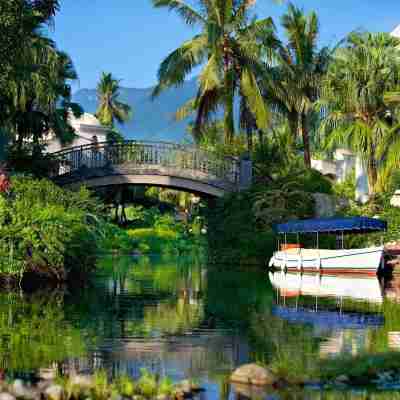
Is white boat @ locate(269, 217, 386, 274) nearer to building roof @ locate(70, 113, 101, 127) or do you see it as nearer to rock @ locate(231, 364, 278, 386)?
rock @ locate(231, 364, 278, 386)

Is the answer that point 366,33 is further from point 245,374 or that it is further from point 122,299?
point 245,374

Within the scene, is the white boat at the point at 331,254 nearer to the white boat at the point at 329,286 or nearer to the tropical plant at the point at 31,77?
the white boat at the point at 329,286

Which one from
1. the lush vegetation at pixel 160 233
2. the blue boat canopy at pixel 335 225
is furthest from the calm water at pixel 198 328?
the lush vegetation at pixel 160 233

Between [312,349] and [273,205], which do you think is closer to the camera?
[312,349]

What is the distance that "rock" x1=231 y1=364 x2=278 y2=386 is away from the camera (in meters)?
10.1

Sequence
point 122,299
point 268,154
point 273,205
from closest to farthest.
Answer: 1. point 122,299
2. point 273,205
3. point 268,154

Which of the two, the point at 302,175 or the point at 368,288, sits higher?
the point at 302,175

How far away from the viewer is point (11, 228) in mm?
24281

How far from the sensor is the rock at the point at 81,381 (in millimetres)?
9289

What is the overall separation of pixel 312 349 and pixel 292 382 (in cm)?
299

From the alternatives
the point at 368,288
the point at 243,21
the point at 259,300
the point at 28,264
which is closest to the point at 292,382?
the point at 259,300

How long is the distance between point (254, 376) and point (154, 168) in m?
31.5

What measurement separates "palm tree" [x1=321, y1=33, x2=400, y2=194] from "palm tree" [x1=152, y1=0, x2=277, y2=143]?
3.41 meters

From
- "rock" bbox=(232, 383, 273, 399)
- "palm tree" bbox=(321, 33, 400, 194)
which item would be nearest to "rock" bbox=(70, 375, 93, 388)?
"rock" bbox=(232, 383, 273, 399)
